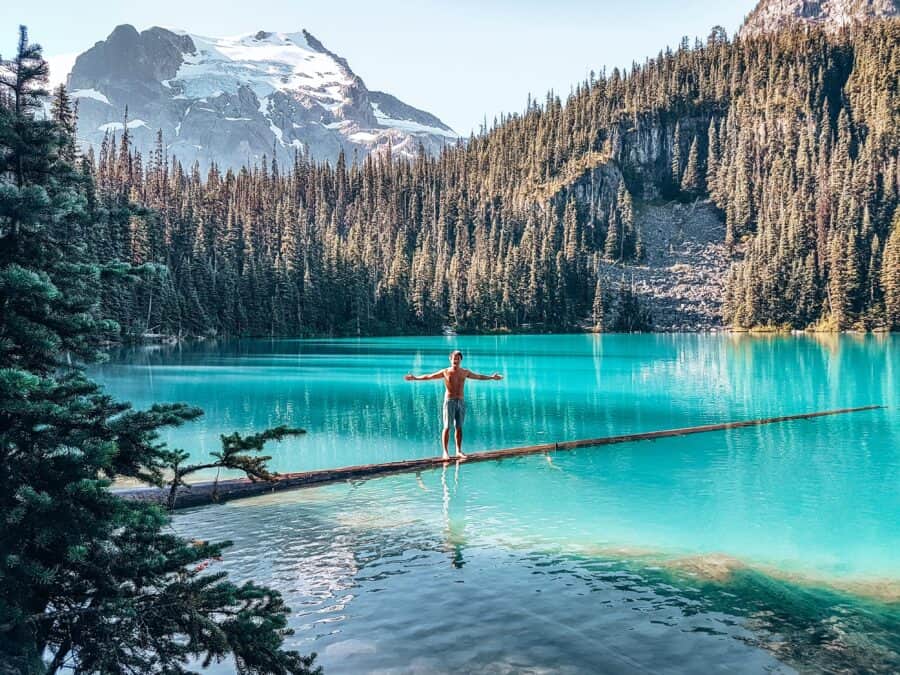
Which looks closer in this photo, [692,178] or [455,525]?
[455,525]

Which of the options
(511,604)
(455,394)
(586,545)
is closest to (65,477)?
(511,604)

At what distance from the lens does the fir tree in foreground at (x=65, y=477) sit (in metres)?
5.43

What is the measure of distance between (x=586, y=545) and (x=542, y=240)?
144 metres

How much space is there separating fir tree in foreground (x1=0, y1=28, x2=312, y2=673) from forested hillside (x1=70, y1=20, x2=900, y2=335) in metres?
77.9

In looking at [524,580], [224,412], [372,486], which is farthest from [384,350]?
[524,580]

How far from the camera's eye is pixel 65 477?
5.68 metres

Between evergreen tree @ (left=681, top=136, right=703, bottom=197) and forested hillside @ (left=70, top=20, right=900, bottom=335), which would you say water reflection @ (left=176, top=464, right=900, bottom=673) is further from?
evergreen tree @ (left=681, top=136, right=703, bottom=197)

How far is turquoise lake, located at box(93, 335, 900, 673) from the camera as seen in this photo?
902 cm

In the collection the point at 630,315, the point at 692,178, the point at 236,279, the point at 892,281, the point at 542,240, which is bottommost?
the point at 630,315

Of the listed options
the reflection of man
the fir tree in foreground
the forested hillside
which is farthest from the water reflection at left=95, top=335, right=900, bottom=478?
the forested hillside

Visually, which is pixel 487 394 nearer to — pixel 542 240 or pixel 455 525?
pixel 455 525

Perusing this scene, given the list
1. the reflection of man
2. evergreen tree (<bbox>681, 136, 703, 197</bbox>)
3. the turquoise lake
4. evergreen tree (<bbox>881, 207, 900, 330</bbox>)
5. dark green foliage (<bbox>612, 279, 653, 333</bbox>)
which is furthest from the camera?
evergreen tree (<bbox>681, 136, 703, 197</bbox>)

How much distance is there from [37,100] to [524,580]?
9169 mm

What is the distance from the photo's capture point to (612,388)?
149 ft
